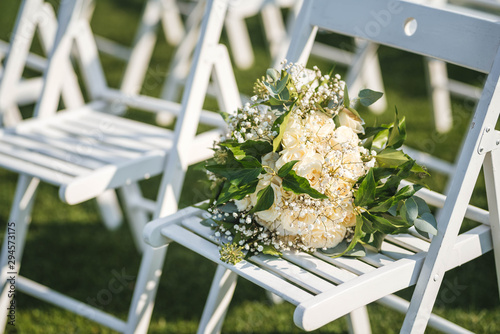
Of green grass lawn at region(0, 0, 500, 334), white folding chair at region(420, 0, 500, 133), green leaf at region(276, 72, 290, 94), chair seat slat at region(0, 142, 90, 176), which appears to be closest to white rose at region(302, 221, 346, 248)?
green leaf at region(276, 72, 290, 94)

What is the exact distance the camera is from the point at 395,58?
4930 mm

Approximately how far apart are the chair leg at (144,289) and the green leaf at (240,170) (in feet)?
1.62

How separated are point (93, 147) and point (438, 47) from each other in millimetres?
1132

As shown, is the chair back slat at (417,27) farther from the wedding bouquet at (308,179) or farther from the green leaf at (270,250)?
the green leaf at (270,250)

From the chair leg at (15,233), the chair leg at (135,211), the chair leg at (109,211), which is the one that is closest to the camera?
the chair leg at (15,233)

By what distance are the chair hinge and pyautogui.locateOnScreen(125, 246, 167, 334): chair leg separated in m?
0.90

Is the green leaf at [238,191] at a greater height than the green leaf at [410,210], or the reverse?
the green leaf at [410,210]

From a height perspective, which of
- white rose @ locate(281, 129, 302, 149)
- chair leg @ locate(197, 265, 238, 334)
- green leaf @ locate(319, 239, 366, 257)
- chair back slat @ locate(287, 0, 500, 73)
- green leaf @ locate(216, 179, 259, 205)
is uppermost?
chair back slat @ locate(287, 0, 500, 73)

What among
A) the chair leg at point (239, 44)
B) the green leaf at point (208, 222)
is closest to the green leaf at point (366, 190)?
the green leaf at point (208, 222)

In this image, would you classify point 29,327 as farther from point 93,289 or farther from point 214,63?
point 214,63

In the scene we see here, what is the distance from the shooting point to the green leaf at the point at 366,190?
1.20 m

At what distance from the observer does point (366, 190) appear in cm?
120

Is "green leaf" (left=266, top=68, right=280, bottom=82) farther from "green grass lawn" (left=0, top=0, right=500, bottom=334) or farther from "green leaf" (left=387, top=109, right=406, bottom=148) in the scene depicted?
"green grass lawn" (left=0, top=0, right=500, bottom=334)

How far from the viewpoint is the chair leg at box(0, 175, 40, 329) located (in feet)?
6.07
